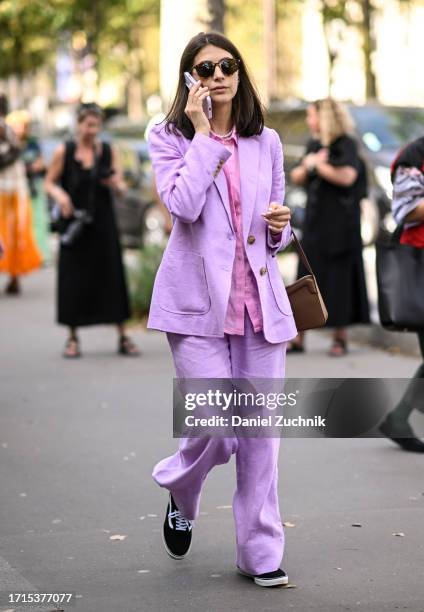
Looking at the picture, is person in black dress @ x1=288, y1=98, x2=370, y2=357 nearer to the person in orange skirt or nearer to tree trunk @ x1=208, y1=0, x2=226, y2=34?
tree trunk @ x1=208, y1=0, x2=226, y2=34

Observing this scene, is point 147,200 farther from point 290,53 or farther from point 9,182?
point 290,53

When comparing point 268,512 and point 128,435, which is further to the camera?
point 128,435

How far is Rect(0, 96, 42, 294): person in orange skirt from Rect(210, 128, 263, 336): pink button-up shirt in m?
11.2

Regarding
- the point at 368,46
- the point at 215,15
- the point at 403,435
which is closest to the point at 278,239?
the point at 403,435

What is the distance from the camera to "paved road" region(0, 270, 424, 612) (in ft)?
16.2

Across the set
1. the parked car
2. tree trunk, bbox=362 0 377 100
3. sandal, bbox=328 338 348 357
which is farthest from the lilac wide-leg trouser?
tree trunk, bbox=362 0 377 100

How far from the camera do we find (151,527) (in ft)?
19.3

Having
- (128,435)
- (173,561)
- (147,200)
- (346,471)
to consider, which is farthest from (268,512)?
(147,200)

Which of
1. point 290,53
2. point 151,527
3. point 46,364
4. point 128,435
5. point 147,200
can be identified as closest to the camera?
point 151,527

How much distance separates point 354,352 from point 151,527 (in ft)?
17.6

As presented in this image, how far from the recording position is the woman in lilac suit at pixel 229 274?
4.87 m

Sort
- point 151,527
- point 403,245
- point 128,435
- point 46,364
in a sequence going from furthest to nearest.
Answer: point 46,364, point 128,435, point 403,245, point 151,527

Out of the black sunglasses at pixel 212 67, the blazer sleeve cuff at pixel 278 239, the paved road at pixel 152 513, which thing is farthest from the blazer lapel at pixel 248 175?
the paved road at pixel 152 513

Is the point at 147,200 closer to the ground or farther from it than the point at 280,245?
closer to the ground
